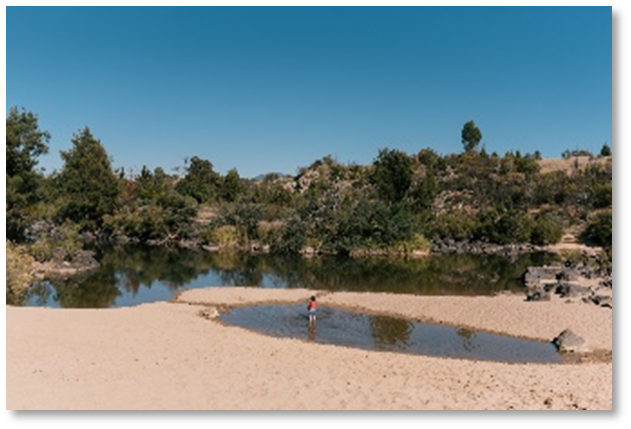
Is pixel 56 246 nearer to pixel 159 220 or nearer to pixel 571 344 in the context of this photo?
pixel 159 220

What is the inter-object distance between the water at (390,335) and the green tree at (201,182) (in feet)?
187

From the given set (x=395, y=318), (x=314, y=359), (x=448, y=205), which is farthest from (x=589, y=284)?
(x=448, y=205)

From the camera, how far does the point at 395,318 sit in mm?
25016

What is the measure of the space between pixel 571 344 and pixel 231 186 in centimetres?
6955

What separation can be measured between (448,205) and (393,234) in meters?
23.6

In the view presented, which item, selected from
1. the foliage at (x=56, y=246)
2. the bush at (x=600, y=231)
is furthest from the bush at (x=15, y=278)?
the bush at (x=600, y=231)

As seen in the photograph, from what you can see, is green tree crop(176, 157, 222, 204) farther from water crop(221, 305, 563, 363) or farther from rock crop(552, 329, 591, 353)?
rock crop(552, 329, 591, 353)

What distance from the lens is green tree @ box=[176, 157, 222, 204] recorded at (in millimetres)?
81875

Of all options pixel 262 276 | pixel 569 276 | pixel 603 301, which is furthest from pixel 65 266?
pixel 603 301

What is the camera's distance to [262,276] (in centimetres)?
4031

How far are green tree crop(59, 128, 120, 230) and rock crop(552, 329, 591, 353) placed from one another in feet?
190

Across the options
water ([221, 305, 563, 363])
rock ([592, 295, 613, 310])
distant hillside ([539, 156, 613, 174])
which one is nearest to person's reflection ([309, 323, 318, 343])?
water ([221, 305, 563, 363])

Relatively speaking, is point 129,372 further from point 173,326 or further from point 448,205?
point 448,205

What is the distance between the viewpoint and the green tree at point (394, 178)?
2643 inches
